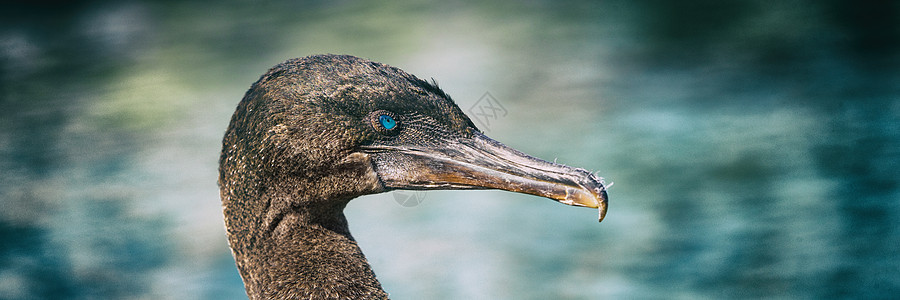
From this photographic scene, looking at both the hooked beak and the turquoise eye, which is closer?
the hooked beak

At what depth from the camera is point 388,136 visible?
2.15 metres

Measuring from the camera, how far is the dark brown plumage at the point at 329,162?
Answer: 2.10 meters

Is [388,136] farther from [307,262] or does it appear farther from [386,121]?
[307,262]

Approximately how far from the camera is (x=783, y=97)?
276 inches

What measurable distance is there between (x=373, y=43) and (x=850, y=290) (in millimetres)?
4504

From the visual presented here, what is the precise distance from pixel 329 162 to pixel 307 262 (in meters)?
0.31

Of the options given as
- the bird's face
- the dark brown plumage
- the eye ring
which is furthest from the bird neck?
the eye ring

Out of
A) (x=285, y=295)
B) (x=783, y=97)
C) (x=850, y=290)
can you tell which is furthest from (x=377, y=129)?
(x=783, y=97)

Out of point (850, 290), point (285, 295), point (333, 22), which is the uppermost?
point (333, 22)

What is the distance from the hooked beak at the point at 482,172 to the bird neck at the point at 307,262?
0.24 m

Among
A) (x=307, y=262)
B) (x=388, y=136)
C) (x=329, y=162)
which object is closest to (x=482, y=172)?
(x=388, y=136)

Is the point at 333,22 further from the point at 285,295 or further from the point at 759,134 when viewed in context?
the point at 285,295

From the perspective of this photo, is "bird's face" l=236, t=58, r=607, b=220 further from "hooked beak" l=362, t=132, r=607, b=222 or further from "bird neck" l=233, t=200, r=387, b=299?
"bird neck" l=233, t=200, r=387, b=299

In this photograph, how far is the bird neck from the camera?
7.27ft
